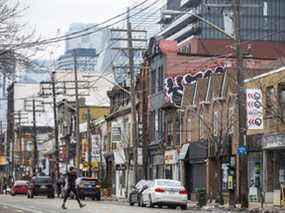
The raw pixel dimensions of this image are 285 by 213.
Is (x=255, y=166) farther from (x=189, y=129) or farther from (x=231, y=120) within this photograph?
(x=189, y=129)

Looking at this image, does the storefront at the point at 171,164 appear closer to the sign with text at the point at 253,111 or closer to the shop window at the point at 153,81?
the shop window at the point at 153,81

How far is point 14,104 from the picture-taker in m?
126

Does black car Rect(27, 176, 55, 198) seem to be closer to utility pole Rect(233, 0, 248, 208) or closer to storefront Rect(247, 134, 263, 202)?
storefront Rect(247, 134, 263, 202)

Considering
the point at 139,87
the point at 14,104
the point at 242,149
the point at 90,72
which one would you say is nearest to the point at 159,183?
the point at 242,149

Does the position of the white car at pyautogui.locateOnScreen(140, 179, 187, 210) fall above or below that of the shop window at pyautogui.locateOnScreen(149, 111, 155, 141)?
below

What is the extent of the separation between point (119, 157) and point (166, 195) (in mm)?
34025

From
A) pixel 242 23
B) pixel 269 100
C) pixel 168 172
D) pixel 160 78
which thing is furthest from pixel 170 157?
pixel 242 23

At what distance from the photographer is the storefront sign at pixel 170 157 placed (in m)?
57.8

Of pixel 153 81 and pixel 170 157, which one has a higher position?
pixel 153 81

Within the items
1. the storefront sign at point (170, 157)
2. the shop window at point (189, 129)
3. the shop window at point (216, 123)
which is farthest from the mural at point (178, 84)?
the shop window at point (216, 123)

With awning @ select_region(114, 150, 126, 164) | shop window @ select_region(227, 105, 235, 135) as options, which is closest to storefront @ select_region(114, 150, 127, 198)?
awning @ select_region(114, 150, 126, 164)

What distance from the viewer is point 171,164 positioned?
59.0 m

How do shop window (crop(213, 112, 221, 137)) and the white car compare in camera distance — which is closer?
the white car

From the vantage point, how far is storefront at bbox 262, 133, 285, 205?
42.2 meters
